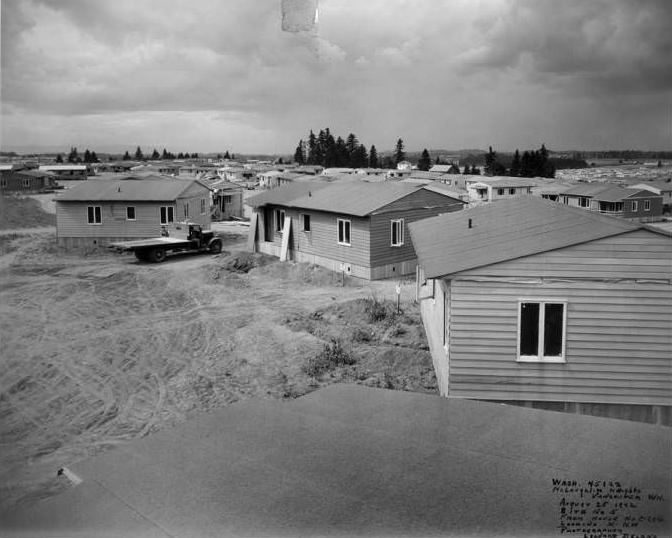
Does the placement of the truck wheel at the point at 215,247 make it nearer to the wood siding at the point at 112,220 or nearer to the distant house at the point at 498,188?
the wood siding at the point at 112,220

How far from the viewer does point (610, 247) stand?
1061 cm

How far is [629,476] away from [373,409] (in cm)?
266

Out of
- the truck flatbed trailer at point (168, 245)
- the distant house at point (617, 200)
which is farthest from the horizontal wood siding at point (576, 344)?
the distant house at point (617, 200)

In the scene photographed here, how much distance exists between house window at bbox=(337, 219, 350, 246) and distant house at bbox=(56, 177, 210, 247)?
457 inches

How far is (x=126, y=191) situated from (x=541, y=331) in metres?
29.4

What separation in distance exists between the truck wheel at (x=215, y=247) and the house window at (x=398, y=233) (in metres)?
11.1

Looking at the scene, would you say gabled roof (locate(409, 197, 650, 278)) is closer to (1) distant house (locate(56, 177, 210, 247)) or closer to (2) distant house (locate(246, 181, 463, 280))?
(2) distant house (locate(246, 181, 463, 280))

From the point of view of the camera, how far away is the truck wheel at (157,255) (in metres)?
30.6

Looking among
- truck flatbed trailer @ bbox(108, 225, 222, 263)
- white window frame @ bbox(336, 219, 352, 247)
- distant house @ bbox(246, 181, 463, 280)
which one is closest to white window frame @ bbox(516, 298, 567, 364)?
distant house @ bbox(246, 181, 463, 280)

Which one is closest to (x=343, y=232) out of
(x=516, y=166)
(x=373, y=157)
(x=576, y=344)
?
(x=576, y=344)

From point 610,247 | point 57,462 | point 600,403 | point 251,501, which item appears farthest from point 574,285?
point 57,462

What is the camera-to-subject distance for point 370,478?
5.18 metres

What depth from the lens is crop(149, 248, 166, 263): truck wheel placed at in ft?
100

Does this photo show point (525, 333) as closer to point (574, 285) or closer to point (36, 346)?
point (574, 285)
